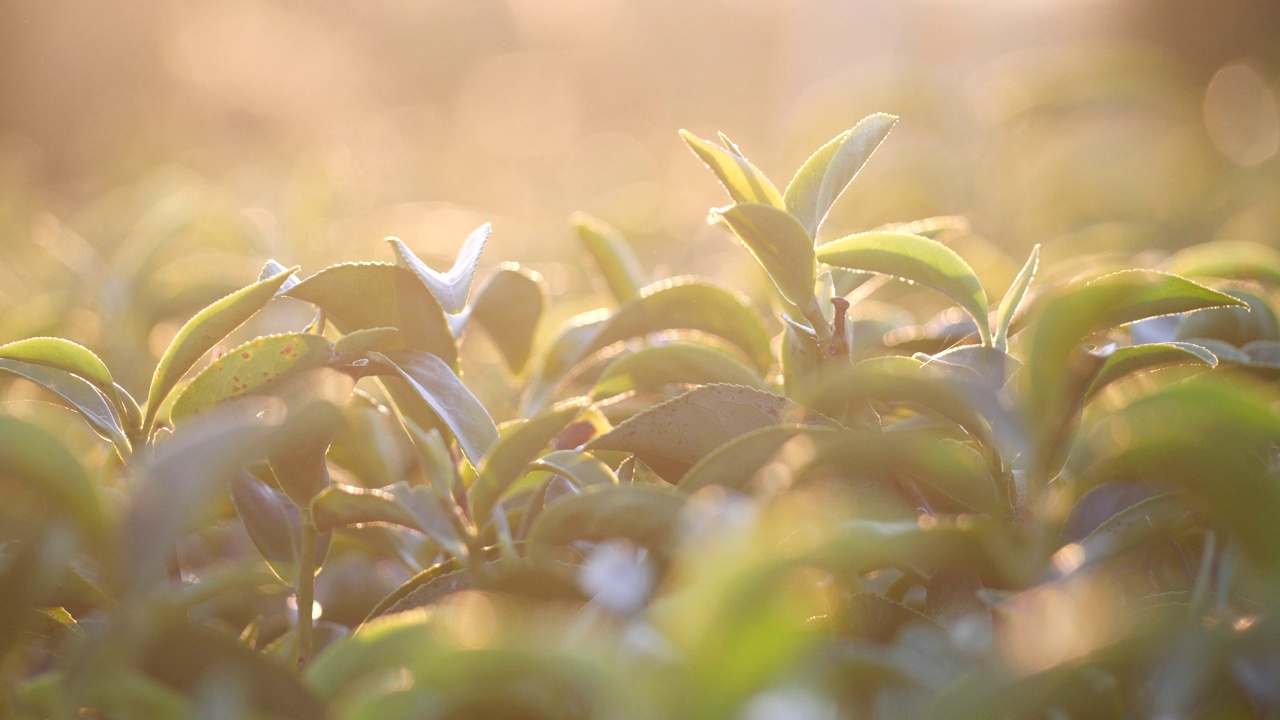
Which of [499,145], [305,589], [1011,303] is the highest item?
[1011,303]

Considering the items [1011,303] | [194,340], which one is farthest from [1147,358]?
[194,340]

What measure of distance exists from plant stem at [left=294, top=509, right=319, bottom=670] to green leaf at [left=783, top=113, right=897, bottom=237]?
338 millimetres

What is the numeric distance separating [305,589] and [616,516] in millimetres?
208

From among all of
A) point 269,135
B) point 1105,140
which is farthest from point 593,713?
point 269,135

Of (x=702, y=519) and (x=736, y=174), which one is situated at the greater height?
(x=736, y=174)

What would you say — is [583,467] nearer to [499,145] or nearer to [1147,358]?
[1147,358]

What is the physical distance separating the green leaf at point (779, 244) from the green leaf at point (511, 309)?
0.27 meters

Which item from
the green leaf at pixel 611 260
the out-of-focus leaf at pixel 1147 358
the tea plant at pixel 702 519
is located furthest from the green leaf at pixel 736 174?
the green leaf at pixel 611 260

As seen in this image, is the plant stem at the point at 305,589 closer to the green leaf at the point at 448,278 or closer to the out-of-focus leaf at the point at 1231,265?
the green leaf at the point at 448,278

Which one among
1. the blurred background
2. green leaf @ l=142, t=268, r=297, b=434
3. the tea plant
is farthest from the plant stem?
the blurred background

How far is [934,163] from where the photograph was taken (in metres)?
1.84

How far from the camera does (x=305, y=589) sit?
56 centimetres

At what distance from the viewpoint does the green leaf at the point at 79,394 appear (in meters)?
0.58

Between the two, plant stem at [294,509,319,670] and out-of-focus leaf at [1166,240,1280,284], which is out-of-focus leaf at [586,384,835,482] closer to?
plant stem at [294,509,319,670]
